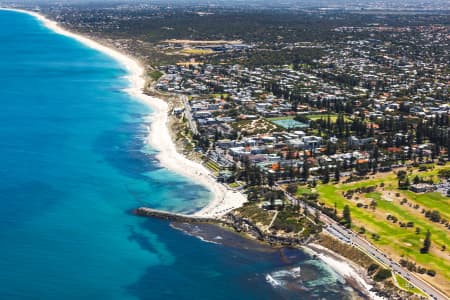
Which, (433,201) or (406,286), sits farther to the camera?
(433,201)

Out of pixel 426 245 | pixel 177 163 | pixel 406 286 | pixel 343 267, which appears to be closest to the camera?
pixel 406 286

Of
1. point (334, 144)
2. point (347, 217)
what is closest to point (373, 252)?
point (347, 217)

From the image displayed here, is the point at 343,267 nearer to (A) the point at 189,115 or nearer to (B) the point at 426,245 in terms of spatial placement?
(B) the point at 426,245

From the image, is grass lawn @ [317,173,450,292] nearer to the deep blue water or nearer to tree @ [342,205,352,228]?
tree @ [342,205,352,228]

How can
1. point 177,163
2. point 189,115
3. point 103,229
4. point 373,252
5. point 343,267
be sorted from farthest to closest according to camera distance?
1. point 189,115
2. point 177,163
3. point 103,229
4. point 373,252
5. point 343,267

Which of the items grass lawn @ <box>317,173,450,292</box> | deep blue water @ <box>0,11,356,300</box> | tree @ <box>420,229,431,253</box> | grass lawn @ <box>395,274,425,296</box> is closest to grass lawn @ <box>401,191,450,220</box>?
grass lawn @ <box>317,173,450,292</box>

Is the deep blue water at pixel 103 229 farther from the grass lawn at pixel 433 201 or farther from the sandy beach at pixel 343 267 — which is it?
the grass lawn at pixel 433 201
